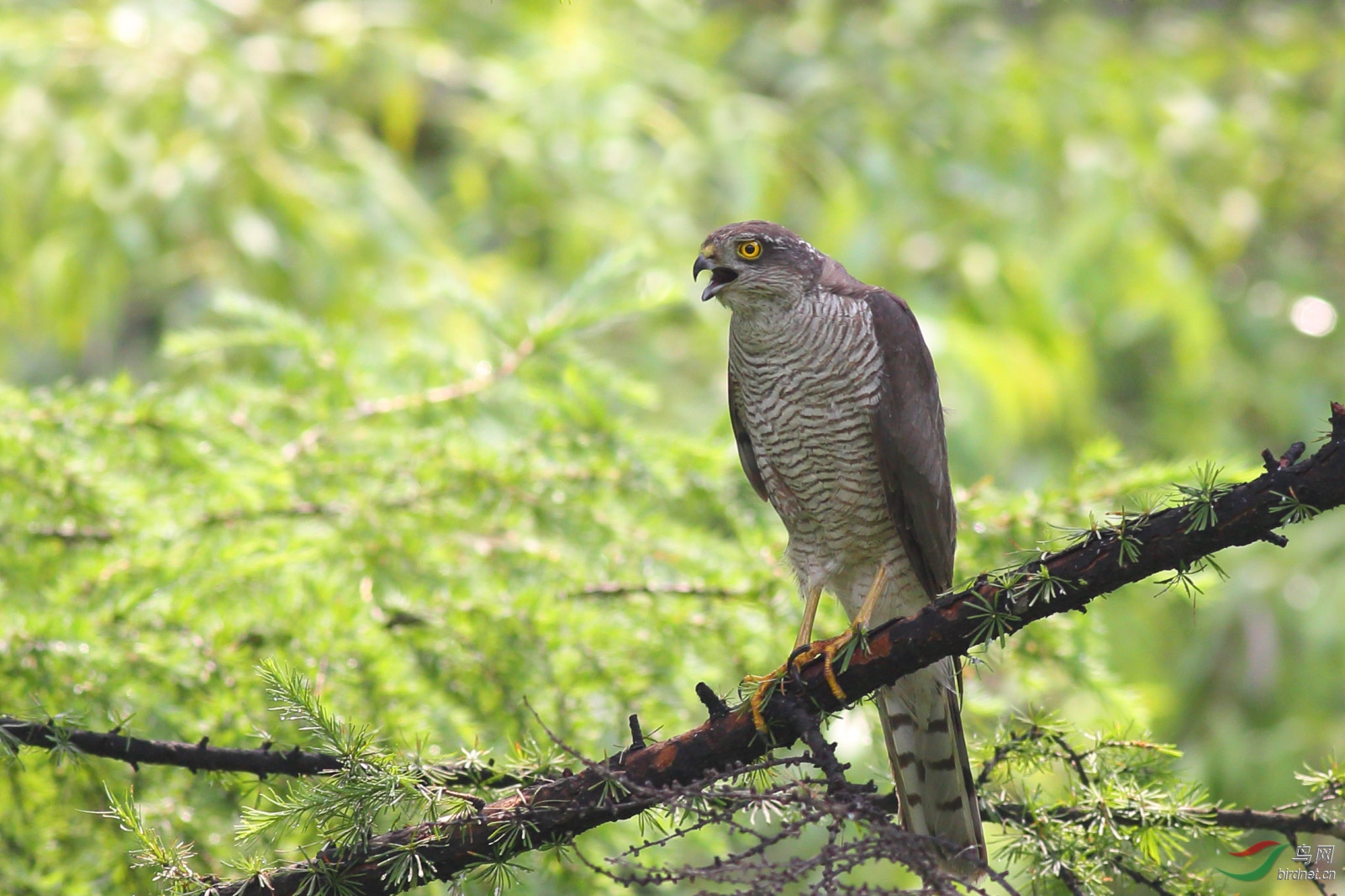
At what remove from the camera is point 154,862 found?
1708 mm

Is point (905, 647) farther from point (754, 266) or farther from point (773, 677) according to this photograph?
point (754, 266)

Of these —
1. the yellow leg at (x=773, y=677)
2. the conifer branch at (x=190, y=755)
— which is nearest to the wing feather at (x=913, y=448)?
the yellow leg at (x=773, y=677)

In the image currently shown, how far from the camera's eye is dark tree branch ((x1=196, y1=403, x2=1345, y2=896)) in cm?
150

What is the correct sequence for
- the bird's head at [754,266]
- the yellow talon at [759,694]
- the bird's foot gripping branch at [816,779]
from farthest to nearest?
1. the bird's head at [754,266]
2. the yellow talon at [759,694]
3. the bird's foot gripping branch at [816,779]

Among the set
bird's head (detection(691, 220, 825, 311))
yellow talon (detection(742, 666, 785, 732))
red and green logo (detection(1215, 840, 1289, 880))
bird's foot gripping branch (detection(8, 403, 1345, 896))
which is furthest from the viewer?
bird's head (detection(691, 220, 825, 311))

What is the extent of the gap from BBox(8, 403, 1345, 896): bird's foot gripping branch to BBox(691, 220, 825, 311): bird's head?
984 mm

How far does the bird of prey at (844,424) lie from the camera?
2.58 meters

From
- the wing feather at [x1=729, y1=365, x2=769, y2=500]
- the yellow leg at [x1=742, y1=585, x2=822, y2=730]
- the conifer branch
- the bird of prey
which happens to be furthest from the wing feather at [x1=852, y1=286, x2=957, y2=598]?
the conifer branch

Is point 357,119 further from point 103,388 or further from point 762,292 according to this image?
point 762,292

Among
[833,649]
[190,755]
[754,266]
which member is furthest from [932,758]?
[190,755]

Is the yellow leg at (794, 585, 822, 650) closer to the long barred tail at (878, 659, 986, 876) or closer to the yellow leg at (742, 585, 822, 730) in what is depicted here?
the yellow leg at (742, 585, 822, 730)

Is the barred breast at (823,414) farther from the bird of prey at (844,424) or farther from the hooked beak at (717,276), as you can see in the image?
the hooked beak at (717,276)

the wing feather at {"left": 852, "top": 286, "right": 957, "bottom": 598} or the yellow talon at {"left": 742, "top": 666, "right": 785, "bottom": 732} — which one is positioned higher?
the wing feather at {"left": 852, "top": 286, "right": 957, "bottom": 598}

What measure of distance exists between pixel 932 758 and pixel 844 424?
75cm
